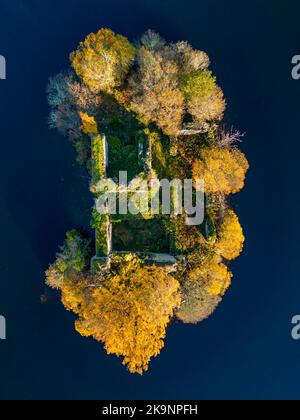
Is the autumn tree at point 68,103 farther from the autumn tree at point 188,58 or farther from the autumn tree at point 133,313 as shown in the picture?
the autumn tree at point 133,313

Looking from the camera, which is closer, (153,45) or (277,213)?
(153,45)

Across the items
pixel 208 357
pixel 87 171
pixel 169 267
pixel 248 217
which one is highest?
pixel 87 171

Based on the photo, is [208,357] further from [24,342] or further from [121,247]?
[24,342]

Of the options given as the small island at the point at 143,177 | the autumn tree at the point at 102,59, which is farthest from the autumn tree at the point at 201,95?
the autumn tree at the point at 102,59
